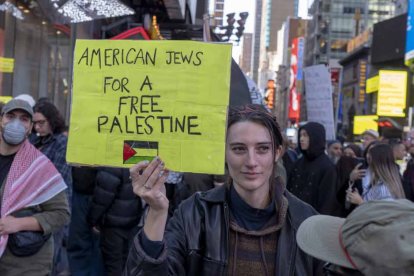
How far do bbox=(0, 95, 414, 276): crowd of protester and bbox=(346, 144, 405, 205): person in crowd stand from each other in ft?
0.03

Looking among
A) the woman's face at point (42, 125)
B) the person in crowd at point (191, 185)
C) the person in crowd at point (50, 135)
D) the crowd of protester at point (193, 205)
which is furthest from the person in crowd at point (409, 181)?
the woman's face at point (42, 125)

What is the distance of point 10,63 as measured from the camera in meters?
10.2

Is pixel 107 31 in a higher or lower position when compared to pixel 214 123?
higher

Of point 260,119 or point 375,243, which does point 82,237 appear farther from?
point 375,243

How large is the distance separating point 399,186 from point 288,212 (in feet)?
11.6

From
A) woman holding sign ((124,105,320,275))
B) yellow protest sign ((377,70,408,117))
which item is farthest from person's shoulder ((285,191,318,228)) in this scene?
yellow protest sign ((377,70,408,117))

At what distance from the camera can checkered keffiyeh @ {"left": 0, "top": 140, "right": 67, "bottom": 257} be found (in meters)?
3.72

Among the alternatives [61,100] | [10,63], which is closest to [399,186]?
[10,63]

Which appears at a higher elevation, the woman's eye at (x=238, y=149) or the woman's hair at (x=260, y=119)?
the woman's hair at (x=260, y=119)

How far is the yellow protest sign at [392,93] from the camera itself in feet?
150

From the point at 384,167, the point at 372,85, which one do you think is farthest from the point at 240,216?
the point at 372,85

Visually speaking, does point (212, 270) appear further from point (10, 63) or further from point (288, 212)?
point (10, 63)

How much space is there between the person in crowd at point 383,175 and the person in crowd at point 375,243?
164 inches

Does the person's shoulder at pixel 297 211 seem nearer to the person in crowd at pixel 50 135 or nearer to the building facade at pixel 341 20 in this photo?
the person in crowd at pixel 50 135
